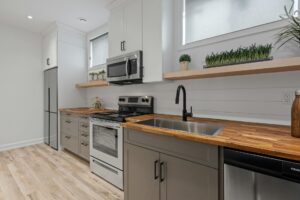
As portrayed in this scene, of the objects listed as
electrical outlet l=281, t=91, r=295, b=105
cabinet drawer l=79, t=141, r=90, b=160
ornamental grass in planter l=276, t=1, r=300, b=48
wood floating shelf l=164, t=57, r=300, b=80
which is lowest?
cabinet drawer l=79, t=141, r=90, b=160

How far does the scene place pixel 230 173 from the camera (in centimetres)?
105

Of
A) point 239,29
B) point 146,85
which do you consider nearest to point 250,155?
point 239,29

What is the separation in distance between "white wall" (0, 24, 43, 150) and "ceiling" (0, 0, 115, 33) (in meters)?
0.39

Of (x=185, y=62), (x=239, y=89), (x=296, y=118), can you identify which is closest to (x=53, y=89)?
(x=185, y=62)

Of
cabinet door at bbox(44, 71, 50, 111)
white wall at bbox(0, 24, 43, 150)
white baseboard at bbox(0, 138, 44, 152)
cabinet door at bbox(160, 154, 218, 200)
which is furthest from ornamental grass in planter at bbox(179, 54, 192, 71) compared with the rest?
white baseboard at bbox(0, 138, 44, 152)

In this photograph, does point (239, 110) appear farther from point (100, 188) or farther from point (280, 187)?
point (100, 188)

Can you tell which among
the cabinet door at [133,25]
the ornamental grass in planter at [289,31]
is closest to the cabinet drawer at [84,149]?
the cabinet door at [133,25]

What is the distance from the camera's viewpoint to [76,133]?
313 cm

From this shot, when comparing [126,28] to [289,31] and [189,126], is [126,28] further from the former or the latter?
[289,31]

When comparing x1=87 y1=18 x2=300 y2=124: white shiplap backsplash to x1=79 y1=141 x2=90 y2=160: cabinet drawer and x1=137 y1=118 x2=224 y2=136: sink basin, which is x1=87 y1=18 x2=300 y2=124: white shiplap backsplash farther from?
x1=79 y1=141 x2=90 y2=160: cabinet drawer

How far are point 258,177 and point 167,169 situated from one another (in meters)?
0.65

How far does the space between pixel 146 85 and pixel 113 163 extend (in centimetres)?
122

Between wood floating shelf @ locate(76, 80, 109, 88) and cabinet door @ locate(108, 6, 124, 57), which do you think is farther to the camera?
→ wood floating shelf @ locate(76, 80, 109, 88)

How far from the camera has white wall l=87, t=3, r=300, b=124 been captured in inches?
59.5
